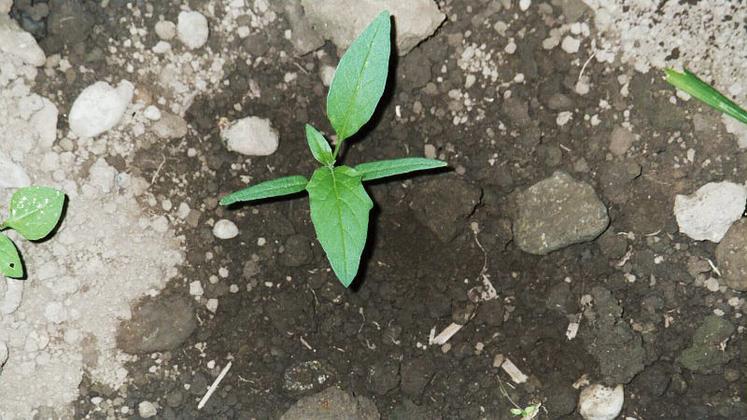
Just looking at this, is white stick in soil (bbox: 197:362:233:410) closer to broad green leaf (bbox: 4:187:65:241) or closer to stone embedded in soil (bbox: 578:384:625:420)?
broad green leaf (bbox: 4:187:65:241)

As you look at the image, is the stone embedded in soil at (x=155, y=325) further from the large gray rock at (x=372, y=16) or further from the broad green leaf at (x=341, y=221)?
the large gray rock at (x=372, y=16)

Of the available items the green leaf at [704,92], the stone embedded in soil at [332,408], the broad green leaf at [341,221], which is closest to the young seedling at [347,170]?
the broad green leaf at [341,221]

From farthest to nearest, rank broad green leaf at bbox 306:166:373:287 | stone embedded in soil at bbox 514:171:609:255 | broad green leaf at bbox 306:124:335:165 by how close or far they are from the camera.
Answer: stone embedded in soil at bbox 514:171:609:255, broad green leaf at bbox 306:124:335:165, broad green leaf at bbox 306:166:373:287

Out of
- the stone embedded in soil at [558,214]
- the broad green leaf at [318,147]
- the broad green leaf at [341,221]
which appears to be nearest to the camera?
the broad green leaf at [341,221]

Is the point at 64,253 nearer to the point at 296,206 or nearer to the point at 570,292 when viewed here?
the point at 296,206

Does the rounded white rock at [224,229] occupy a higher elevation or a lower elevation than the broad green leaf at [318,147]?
lower

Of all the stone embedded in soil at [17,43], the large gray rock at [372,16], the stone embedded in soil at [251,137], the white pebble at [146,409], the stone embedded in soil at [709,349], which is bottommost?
the white pebble at [146,409]

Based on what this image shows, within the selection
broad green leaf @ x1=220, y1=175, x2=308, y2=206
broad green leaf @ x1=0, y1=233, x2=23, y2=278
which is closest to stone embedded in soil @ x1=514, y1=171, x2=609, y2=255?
broad green leaf @ x1=220, y1=175, x2=308, y2=206

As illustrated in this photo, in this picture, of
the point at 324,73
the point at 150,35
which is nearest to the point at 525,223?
the point at 324,73
